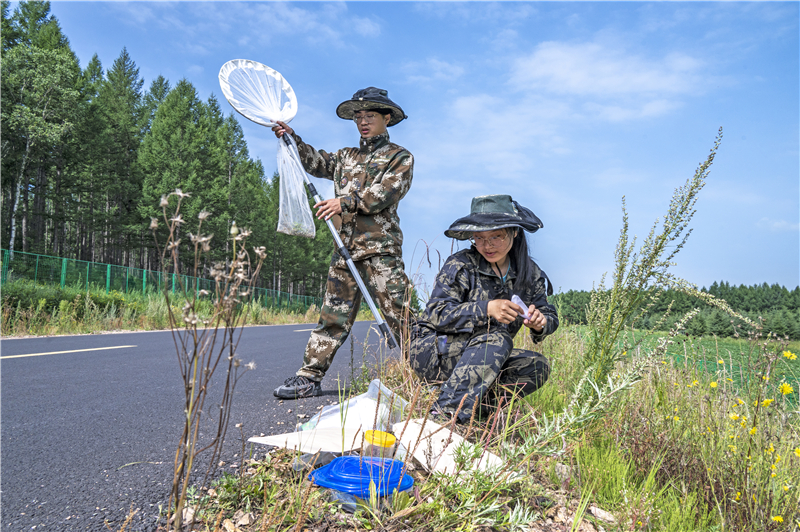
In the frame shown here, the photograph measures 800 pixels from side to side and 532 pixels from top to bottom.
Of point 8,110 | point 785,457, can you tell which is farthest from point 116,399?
point 8,110

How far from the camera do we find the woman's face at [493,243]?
262cm

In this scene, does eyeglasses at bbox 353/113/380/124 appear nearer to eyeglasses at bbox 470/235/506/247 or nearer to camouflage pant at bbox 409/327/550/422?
eyeglasses at bbox 470/235/506/247

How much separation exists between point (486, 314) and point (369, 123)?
224 centimetres

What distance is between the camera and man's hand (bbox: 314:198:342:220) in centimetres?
349

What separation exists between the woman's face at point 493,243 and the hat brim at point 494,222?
3.4 inches

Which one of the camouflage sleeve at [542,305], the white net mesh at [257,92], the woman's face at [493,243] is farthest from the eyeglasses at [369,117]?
the camouflage sleeve at [542,305]

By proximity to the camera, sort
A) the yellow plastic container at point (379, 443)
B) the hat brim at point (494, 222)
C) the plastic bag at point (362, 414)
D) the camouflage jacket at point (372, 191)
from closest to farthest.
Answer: the yellow plastic container at point (379, 443)
the plastic bag at point (362, 414)
the hat brim at point (494, 222)
the camouflage jacket at point (372, 191)

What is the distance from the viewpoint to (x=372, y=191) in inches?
147

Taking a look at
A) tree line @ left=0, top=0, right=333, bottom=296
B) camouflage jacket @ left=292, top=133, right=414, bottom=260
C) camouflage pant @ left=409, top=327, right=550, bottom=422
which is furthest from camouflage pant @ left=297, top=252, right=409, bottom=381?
tree line @ left=0, top=0, right=333, bottom=296

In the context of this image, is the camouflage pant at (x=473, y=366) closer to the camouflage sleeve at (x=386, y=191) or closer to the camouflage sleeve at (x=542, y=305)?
the camouflage sleeve at (x=542, y=305)

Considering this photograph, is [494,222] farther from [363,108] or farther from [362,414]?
[363,108]

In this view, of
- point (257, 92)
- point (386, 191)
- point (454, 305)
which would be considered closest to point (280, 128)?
point (257, 92)

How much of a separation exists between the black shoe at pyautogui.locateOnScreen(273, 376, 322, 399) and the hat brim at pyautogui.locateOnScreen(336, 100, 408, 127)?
91.6 inches

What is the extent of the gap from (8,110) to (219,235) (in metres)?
13.7
